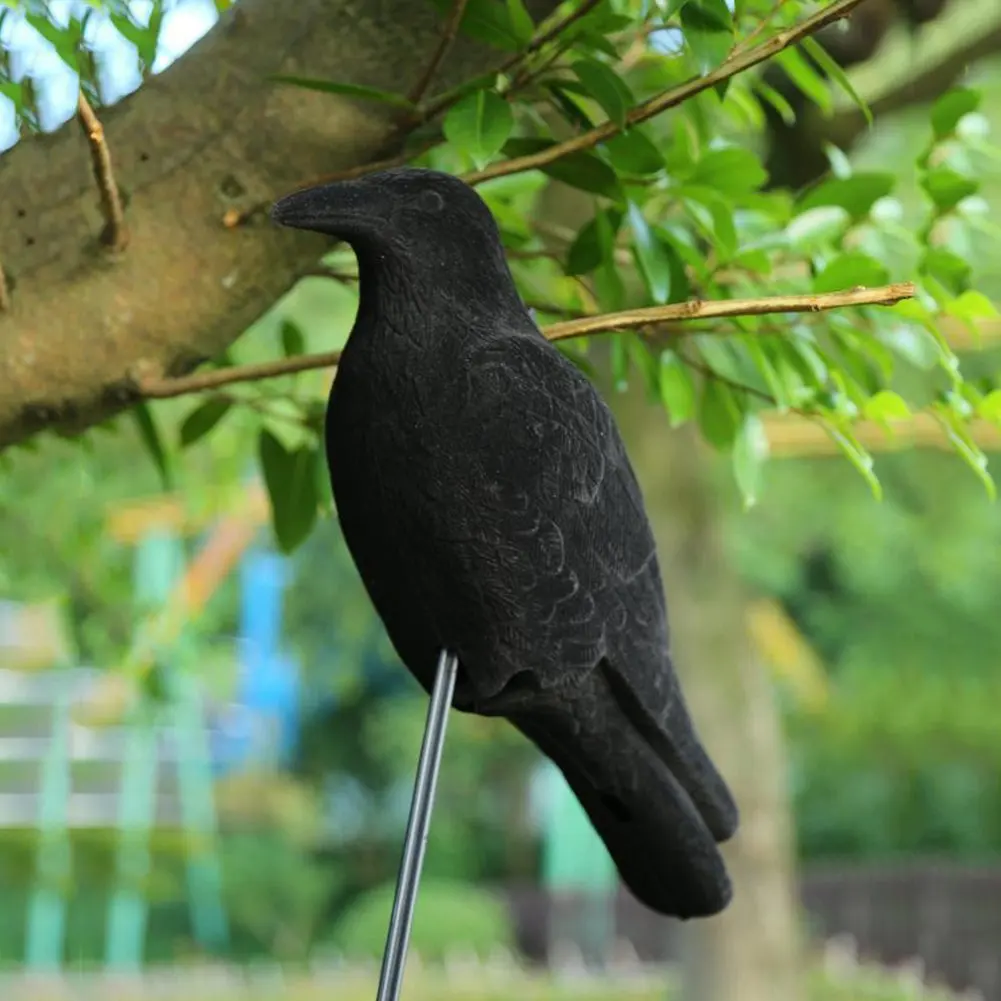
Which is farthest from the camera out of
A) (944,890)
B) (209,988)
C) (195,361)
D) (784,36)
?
(944,890)

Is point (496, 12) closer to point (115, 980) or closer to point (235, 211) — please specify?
point (235, 211)

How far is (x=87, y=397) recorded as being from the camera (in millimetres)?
543

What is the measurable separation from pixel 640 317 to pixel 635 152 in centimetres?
9

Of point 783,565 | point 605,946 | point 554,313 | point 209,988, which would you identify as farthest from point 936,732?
point 554,313

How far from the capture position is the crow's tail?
0.53 m

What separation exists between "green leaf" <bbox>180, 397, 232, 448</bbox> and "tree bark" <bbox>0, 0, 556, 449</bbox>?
0.13 metres

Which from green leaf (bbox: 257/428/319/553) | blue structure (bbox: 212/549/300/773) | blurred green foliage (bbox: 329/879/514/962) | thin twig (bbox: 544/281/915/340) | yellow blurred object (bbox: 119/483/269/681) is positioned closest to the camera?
thin twig (bbox: 544/281/915/340)

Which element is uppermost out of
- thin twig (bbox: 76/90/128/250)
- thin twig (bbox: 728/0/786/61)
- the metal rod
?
thin twig (bbox: 728/0/786/61)

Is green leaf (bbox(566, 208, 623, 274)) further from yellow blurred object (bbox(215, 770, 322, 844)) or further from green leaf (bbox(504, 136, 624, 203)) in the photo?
yellow blurred object (bbox(215, 770, 322, 844))

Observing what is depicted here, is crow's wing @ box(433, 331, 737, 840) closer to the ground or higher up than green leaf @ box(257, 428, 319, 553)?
closer to the ground

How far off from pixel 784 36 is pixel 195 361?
26 centimetres

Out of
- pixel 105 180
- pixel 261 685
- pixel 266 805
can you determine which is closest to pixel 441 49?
pixel 105 180

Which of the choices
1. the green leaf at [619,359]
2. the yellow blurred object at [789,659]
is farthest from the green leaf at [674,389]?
the yellow blurred object at [789,659]

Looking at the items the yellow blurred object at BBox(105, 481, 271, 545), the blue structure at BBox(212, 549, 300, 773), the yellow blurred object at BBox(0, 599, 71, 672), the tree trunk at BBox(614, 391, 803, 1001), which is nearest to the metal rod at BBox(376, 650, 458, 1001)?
the tree trunk at BBox(614, 391, 803, 1001)
